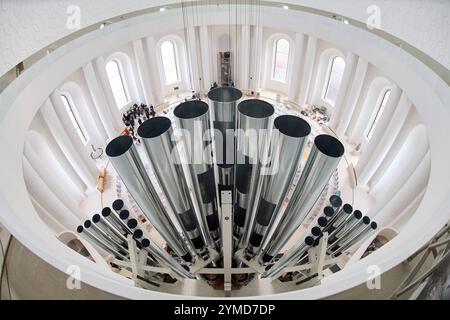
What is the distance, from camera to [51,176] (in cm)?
1108

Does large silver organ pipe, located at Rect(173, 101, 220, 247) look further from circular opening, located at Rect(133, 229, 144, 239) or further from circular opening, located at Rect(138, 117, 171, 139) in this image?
circular opening, located at Rect(133, 229, 144, 239)

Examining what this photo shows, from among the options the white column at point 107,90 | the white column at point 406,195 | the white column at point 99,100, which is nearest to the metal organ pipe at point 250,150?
the white column at point 406,195

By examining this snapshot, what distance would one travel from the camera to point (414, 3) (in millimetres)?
10219

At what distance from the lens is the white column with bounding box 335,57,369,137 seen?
13.9 meters

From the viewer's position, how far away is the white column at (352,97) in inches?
547

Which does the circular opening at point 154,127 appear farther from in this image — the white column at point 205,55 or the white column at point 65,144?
the white column at point 205,55

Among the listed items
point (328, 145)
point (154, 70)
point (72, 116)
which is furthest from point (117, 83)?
point (328, 145)

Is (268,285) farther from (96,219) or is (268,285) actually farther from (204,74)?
(204,74)

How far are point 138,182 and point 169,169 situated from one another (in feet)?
2.31

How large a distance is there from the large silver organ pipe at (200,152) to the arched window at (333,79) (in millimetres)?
12700

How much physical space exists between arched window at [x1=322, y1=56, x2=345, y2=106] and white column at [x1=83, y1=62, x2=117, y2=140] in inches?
511

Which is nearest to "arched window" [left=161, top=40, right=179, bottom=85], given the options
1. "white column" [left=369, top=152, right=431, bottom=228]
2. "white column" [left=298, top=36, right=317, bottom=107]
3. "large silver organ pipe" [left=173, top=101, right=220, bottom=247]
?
"white column" [left=298, top=36, right=317, bottom=107]

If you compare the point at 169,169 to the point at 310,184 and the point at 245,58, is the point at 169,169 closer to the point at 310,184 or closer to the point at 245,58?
the point at 310,184
